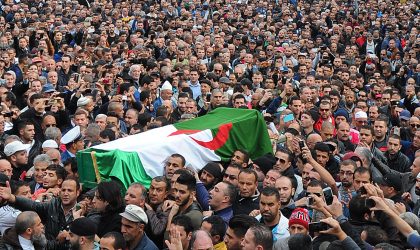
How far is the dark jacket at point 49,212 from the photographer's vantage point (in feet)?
23.6

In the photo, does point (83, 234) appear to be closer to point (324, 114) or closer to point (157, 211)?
point (157, 211)

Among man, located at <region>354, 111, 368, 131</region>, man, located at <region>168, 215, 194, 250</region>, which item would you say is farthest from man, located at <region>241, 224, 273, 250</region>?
man, located at <region>354, 111, 368, 131</region>

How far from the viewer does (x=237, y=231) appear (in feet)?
20.1

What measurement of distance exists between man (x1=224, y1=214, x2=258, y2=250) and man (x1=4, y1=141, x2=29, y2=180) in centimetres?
359

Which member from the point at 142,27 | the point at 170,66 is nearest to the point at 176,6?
the point at 142,27

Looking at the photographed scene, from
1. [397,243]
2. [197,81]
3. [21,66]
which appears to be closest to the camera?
[397,243]

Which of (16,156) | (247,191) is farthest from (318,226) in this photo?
(16,156)

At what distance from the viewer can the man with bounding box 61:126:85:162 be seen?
942cm

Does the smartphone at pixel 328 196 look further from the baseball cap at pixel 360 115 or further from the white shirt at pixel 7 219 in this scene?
the baseball cap at pixel 360 115

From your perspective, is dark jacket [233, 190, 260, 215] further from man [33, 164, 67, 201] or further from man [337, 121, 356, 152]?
man [337, 121, 356, 152]

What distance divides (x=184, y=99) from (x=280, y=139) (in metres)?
2.19

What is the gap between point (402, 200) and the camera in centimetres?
773

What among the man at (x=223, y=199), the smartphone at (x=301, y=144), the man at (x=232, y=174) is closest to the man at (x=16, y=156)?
the man at (x=232, y=174)

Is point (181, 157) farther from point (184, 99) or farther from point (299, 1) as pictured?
point (299, 1)
